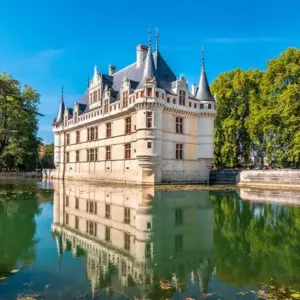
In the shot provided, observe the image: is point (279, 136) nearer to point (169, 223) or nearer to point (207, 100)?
point (207, 100)

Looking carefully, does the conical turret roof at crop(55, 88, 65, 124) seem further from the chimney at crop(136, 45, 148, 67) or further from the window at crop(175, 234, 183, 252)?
the window at crop(175, 234, 183, 252)

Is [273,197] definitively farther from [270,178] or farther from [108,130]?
[108,130]

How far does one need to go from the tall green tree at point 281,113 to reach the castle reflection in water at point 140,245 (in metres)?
17.7

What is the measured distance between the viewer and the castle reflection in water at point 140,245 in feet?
16.4

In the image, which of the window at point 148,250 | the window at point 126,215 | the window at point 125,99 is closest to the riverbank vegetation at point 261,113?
the window at point 125,99

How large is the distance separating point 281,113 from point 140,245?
2412 centimetres

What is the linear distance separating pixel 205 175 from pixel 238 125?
24.3 ft

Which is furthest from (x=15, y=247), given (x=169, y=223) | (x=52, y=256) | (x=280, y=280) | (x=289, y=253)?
(x=289, y=253)

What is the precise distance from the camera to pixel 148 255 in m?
6.47

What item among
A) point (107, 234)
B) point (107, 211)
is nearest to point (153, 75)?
point (107, 211)

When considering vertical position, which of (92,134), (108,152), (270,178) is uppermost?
(92,134)

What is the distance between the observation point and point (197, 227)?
938 cm

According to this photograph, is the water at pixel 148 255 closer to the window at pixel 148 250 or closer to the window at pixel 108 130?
the window at pixel 148 250

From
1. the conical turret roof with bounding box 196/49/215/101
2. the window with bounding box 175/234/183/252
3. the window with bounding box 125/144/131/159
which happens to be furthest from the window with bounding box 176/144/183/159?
the window with bounding box 175/234/183/252
